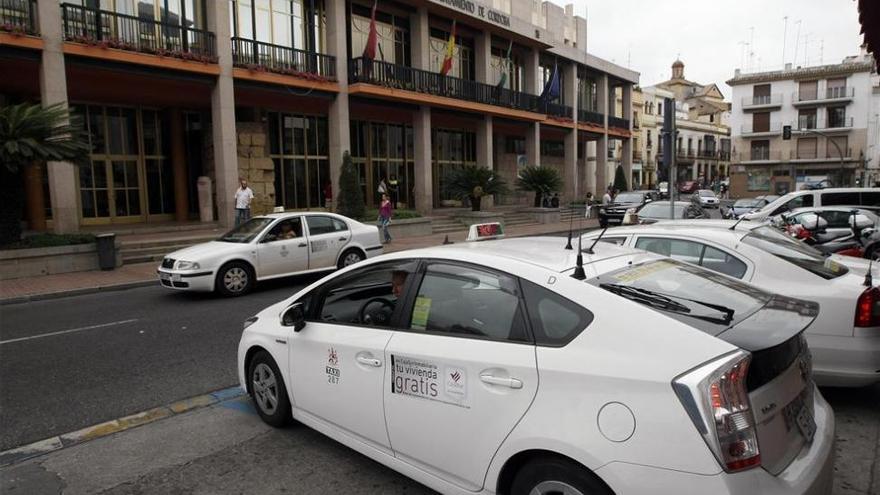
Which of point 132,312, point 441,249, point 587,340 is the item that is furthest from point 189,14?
point 587,340

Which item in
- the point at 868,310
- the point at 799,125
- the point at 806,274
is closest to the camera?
the point at 868,310

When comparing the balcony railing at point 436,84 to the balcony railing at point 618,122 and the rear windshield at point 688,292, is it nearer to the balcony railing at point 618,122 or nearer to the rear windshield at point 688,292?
the balcony railing at point 618,122

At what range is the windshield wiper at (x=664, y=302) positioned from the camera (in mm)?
2703

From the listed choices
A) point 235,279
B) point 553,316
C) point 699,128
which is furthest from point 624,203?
point 699,128

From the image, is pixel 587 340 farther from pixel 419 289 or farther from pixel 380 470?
pixel 380 470

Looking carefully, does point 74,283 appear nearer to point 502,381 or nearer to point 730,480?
point 502,381

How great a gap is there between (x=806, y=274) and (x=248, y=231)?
31.7 ft

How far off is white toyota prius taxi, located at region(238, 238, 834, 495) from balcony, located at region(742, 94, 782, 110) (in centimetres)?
7513

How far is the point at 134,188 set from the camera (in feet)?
70.6

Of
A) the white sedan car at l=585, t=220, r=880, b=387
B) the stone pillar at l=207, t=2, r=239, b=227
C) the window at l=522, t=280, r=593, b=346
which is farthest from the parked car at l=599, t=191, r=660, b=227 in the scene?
the window at l=522, t=280, r=593, b=346

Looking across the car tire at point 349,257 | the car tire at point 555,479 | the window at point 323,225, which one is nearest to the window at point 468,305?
the car tire at point 555,479

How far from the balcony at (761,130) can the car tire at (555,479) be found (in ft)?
249

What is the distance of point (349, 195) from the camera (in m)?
22.4

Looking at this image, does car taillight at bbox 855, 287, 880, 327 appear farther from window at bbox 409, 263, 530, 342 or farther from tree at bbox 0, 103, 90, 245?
tree at bbox 0, 103, 90, 245
